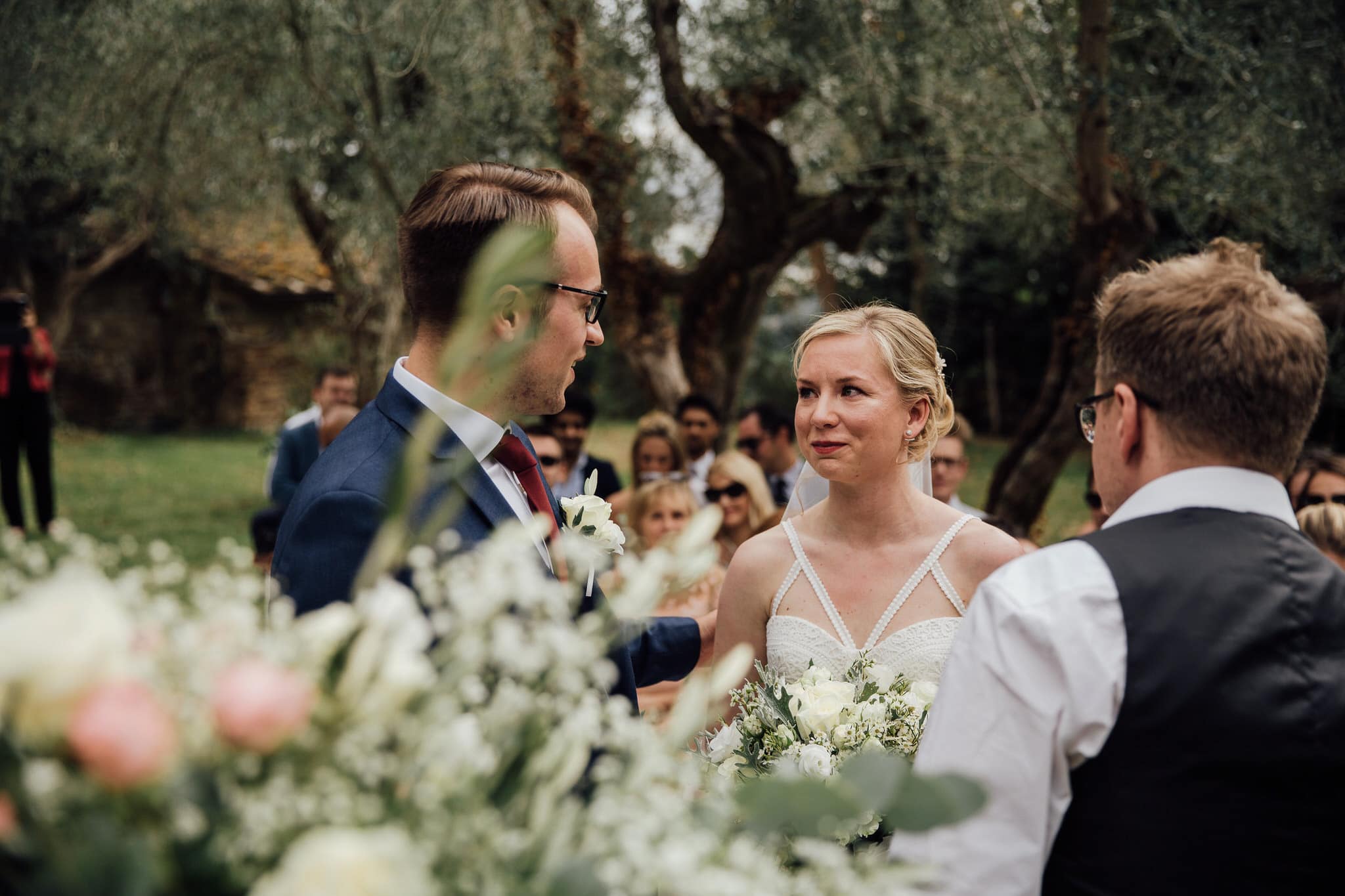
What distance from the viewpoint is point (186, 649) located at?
913mm

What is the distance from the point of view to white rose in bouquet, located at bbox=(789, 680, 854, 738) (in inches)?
102

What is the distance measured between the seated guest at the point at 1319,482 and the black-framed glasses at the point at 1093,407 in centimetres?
375

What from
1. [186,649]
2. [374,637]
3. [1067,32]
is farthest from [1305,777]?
[1067,32]

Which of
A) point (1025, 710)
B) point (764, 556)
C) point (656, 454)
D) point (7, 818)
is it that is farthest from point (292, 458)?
point (7, 818)

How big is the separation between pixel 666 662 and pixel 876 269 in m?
19.1

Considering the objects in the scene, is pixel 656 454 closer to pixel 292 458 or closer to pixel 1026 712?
pixel 292 458

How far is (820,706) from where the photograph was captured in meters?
2.61

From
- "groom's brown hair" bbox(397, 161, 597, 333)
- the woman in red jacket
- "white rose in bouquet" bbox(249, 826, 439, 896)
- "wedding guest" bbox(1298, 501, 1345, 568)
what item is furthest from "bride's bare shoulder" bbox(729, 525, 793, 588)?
the woman in red jacket

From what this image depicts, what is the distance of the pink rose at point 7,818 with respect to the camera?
2.63 ft

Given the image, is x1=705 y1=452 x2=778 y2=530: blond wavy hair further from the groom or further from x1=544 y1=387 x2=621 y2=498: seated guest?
the groom

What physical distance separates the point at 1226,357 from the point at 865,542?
1.67m

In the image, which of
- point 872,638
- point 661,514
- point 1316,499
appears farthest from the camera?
point 661,514

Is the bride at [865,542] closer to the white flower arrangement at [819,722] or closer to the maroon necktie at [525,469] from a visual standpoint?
the white flower arrangement at [819,722]

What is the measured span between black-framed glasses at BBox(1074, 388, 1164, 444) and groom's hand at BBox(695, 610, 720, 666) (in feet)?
4.12
